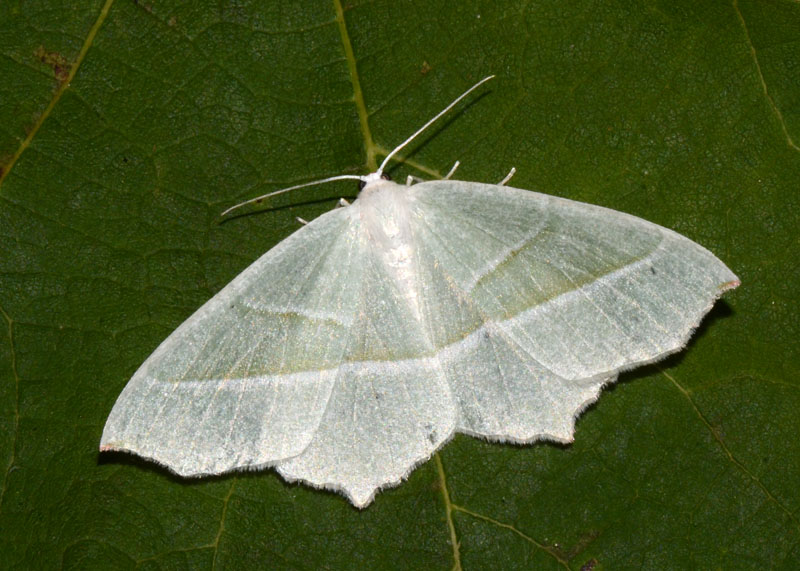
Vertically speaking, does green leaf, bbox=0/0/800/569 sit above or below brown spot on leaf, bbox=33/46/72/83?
below

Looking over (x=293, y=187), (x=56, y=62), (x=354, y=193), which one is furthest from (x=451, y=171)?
(x=56, y=62)

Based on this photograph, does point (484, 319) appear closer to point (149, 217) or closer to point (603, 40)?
point (603, 40)

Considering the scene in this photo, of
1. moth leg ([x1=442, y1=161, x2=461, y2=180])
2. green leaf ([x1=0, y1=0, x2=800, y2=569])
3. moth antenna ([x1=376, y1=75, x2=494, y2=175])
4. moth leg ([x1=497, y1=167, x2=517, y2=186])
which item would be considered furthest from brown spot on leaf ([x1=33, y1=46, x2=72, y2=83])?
moth leg ([x1=497, y1=167, x2=517, y2=186])

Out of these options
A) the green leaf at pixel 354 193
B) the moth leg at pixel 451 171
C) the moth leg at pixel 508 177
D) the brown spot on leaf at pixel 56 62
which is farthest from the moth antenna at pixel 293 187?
the brown spot on leaf at pixel 56 62

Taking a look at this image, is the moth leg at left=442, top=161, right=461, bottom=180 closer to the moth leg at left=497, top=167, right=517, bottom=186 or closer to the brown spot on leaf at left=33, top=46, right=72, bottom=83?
the moth leg at left=497, top=167, right=517, bottom=186

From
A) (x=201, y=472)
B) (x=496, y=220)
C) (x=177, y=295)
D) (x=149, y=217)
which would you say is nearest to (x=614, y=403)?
(x=496, y=220)
